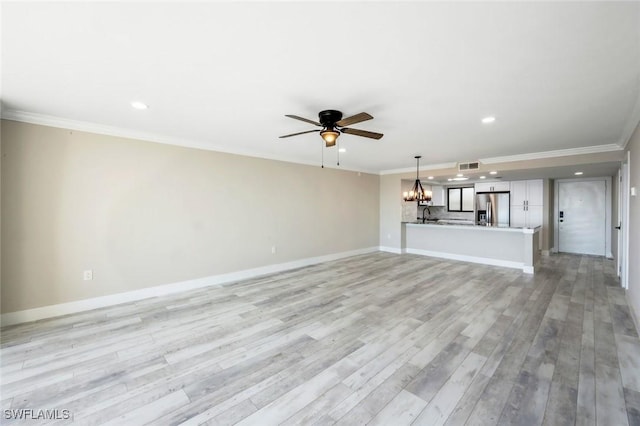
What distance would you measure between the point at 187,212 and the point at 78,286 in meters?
1.62

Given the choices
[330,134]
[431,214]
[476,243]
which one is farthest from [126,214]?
[431,214]

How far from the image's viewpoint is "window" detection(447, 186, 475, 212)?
875 cm

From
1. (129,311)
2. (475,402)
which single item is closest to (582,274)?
(475,402)

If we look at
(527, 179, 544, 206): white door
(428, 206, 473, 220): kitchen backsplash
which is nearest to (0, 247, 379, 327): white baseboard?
(428, 206, 473, 220): kitchen backsplash

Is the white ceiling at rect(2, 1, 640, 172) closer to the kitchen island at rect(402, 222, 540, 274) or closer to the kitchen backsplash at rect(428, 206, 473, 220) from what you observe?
the kitchen island at rect(402, 222, 540, 274)

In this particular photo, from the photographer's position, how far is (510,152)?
16.5 feet

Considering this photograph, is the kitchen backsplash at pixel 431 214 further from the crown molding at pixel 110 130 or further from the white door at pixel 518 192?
the crown molding at pixel 110 130

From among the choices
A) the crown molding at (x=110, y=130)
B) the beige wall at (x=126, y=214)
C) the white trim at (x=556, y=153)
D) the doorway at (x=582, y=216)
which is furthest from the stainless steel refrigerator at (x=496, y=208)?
the crown molding at (x=110, y=130)

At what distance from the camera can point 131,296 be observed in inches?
148

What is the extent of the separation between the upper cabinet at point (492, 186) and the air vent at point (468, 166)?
8.70ft

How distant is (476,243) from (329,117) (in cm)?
533

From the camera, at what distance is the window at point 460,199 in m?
8.75
